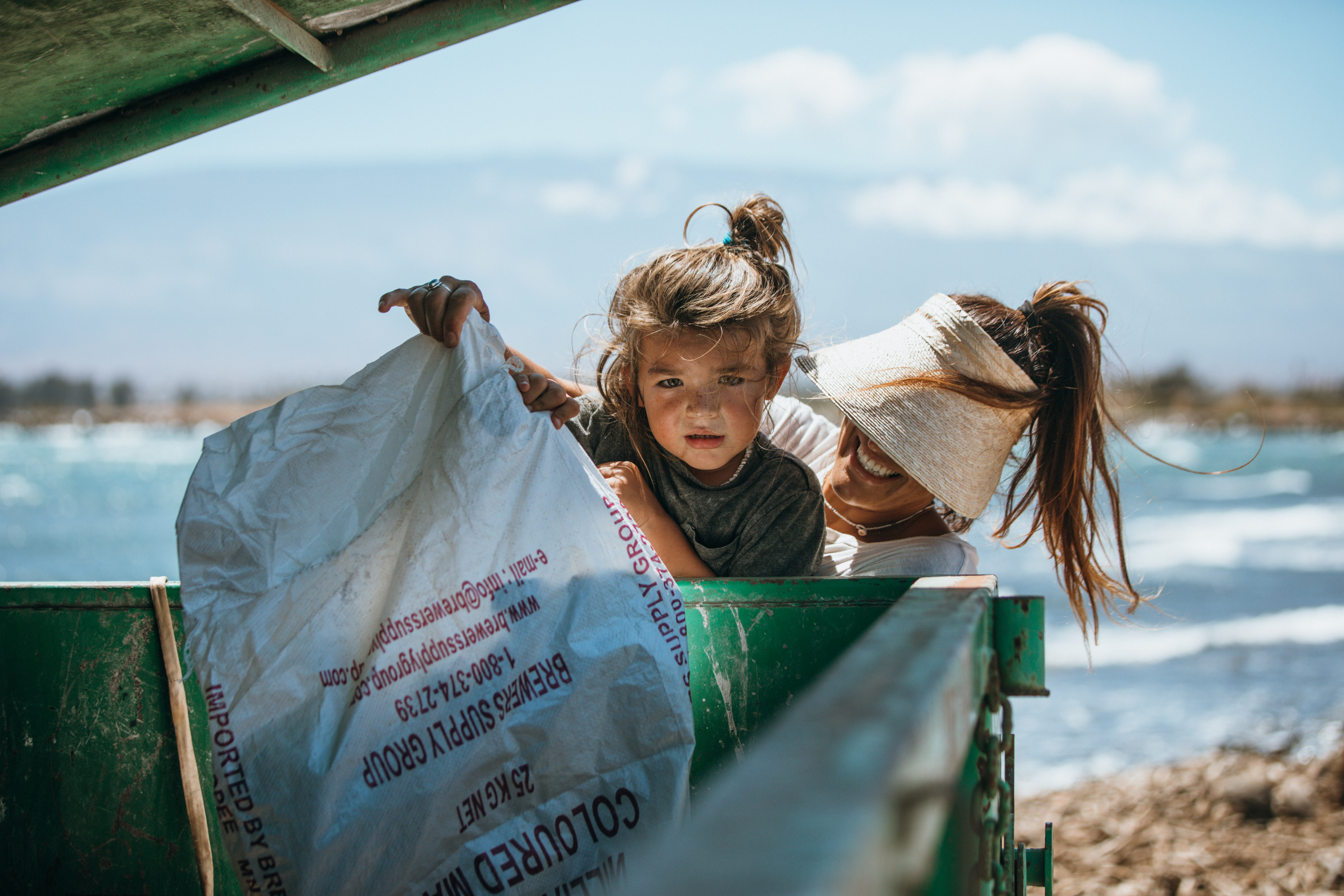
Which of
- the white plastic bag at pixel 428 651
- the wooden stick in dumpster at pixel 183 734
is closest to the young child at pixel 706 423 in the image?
the white plastic bag at pixel 428 651

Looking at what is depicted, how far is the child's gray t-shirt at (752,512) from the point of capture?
2.05m

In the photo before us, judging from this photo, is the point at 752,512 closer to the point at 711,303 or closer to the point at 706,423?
the point at 706,423

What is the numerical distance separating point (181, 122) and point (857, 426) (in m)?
1.57

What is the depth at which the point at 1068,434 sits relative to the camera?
2.29 metres

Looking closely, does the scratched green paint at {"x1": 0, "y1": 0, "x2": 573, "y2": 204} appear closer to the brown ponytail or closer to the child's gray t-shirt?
the child's gray t-shirt

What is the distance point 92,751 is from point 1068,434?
7.47 feet

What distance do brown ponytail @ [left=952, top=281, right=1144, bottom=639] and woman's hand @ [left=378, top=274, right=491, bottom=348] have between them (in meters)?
1.30

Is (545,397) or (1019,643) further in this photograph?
(545,397)

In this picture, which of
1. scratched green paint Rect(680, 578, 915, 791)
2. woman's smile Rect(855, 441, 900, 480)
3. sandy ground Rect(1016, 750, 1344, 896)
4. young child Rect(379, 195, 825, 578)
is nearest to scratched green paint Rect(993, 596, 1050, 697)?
scratched green paint Rect(680, 578, 915, 791)

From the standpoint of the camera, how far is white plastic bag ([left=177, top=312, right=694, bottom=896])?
1.22 m

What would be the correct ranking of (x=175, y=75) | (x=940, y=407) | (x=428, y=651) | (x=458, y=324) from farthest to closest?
1. (x=940, y=407)
2. (x=175, y=75)
3. (x=458, y=324)
4. (x=428, y=651)

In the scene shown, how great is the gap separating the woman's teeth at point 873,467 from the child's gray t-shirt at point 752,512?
7.0 inches

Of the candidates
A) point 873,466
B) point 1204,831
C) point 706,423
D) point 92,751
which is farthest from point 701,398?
point 1204,831

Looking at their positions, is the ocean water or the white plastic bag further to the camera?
the ocean water
